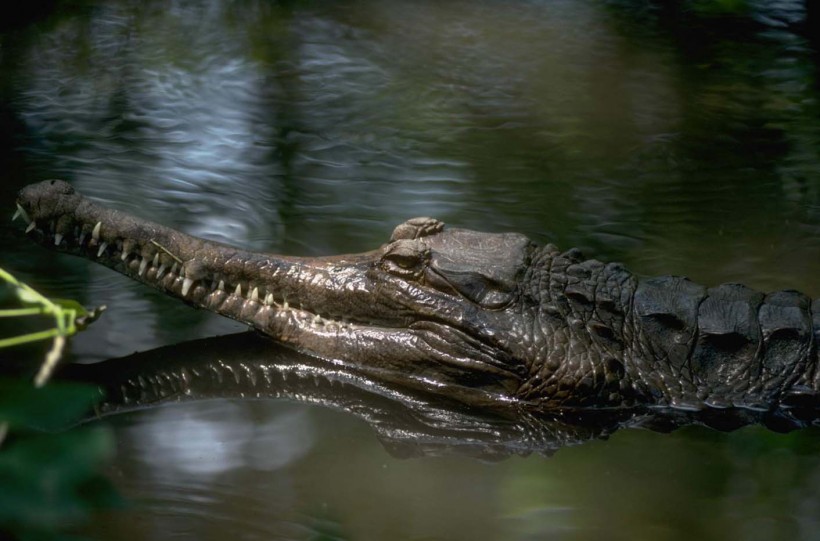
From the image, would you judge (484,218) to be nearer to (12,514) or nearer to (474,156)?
(474,156)

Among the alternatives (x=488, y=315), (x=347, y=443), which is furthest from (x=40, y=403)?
(x=488, y=315)

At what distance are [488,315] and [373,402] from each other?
0.70 metres

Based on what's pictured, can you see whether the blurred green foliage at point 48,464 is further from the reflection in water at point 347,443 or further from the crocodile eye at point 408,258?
the crocodile eye at point 408,258

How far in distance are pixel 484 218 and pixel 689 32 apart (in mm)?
6060

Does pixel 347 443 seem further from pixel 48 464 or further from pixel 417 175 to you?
pixel 417 175

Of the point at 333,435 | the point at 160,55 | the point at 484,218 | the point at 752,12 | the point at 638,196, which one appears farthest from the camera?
the point at 752,12

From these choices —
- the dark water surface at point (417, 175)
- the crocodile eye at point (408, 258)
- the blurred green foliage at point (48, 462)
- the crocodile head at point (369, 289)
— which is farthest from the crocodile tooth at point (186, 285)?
the blurred green foliage at point (48, 462)

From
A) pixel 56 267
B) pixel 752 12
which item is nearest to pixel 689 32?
pixel 752 12

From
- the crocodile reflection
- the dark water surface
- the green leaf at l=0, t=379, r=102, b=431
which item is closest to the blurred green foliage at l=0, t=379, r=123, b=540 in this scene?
the green leaf at l=0, t=379, r=102, b=431

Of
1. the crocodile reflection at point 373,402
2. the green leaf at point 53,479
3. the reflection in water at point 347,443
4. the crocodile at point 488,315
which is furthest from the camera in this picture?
the crocodile at point 488,315

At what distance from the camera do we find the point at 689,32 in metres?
11.5

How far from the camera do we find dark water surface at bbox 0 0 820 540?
3.82m

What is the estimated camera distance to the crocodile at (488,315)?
15.4 ft

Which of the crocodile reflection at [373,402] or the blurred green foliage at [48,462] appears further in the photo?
the crocodile reflection at [373,402]
